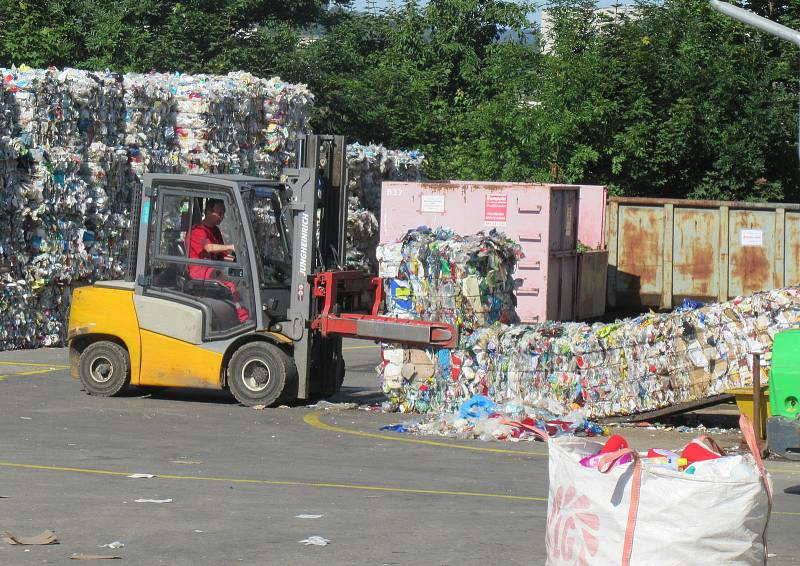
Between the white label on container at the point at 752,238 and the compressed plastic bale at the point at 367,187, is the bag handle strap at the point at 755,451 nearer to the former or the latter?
the compressed plastic bale at the point at 367,187

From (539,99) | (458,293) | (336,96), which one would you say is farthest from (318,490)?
(336,96)

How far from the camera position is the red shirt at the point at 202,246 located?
1317 centimetres

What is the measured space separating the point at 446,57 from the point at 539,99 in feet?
27.5

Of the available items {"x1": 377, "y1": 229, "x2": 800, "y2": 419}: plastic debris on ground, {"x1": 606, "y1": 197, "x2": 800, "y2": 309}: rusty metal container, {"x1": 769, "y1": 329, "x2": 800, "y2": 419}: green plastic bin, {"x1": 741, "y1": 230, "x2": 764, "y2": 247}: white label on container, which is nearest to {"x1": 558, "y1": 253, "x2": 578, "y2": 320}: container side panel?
{"x1": 606, "y1": 197, "x2": 800, "y2": 309}: rusty metal container

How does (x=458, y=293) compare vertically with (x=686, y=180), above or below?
below

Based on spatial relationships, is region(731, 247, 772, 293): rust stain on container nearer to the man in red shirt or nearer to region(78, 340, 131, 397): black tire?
the man in red shirt

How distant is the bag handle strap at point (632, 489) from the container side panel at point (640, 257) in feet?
65.9

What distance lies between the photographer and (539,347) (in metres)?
12.4

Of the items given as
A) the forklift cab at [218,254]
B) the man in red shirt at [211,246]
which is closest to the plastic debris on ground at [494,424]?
the forklift cab at [218,254]

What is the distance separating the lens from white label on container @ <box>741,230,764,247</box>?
24.2 meters

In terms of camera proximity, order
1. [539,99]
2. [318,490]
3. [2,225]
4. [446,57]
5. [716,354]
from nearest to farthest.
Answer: [318,490] → [716,354] → [2,225] → [539,99] → [446,57]

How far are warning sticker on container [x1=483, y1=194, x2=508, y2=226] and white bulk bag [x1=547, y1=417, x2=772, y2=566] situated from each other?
50.1ft

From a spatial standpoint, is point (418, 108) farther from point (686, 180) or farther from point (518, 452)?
point (518, 452)

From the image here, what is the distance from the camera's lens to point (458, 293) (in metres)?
12.9
